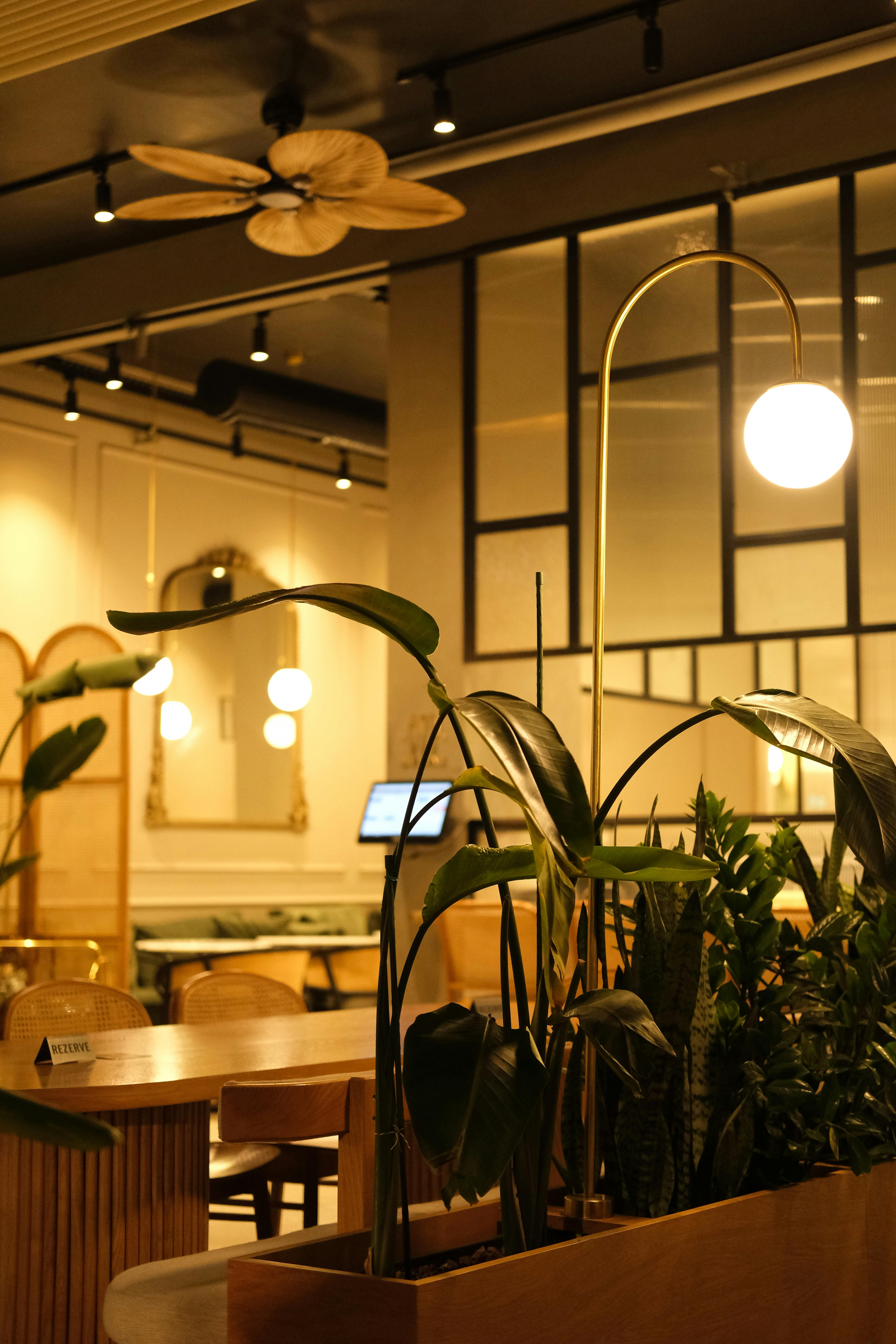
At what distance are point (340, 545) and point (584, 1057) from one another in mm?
9558

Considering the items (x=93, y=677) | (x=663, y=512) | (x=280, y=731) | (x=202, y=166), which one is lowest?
(x=93, y=677)

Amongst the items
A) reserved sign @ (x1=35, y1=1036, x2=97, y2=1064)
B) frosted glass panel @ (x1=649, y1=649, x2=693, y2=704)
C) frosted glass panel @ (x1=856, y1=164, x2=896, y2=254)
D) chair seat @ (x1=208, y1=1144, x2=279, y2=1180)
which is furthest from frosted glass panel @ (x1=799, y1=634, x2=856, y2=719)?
reserved sign @ (x1=35, y1=1036, x2=97, y2=1064)

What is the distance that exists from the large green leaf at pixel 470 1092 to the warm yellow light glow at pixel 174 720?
7682 mm

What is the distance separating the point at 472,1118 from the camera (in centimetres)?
142

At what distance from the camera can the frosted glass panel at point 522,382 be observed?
6.34 m

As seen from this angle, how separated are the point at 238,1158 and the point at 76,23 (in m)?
2.95

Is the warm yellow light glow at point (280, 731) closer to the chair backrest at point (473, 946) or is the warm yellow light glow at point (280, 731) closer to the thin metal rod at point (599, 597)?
the chair backrest at point (473, 946)

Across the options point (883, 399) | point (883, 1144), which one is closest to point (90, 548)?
point (883, 399)

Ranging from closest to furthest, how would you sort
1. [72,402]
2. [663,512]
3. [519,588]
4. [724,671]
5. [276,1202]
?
[276,1202] < [663,512] < [519,588] < [724,671] < [72,402]

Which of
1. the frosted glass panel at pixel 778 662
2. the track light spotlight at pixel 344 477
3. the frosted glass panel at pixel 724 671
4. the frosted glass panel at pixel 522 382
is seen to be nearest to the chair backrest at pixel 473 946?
the frosted glass panel at pixel 522 382

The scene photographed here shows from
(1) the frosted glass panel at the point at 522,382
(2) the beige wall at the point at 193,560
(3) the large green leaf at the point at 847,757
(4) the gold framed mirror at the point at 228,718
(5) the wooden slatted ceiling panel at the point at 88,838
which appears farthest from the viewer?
(4) the gold framed mirror at the point at 228,718

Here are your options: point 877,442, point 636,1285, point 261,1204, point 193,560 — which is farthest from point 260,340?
point 636,1285

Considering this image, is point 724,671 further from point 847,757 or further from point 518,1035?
point 518,1035

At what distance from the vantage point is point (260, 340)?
8.11 m
